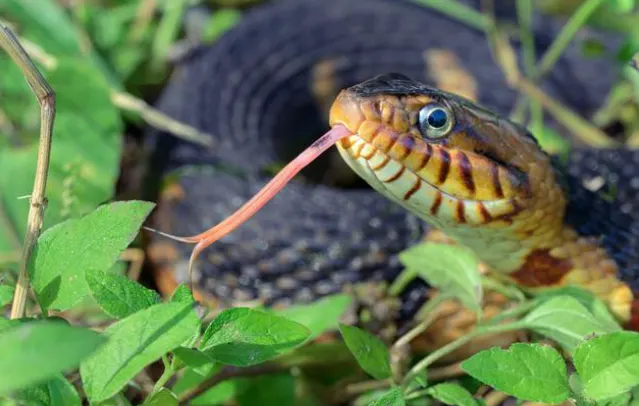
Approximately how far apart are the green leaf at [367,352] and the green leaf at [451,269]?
0.22 m

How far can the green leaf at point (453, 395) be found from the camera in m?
1.39

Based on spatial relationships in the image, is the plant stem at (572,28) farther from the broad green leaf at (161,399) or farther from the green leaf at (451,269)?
the broad green leaf at (161,399)

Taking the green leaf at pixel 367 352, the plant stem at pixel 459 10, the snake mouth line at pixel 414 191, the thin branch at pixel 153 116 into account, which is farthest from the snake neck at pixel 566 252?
the plant stem at pixel 459 10

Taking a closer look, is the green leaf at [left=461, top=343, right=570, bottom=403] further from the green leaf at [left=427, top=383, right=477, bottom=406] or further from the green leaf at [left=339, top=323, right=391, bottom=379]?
the green leaf at [left=339, top=323, right=391, bottom=379]

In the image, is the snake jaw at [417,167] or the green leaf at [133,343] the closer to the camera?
the green leaf at [133,343]

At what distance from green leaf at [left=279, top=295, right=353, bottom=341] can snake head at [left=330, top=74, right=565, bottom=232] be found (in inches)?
12.1

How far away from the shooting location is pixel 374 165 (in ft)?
5.09

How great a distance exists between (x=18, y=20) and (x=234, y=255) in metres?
1.17

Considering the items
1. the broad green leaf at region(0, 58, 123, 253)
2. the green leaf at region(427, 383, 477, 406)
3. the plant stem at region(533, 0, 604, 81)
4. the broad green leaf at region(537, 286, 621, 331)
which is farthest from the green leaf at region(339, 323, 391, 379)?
the plant stem at region(533, 0, 604, 81)

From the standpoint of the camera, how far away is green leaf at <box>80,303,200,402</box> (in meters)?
1.15

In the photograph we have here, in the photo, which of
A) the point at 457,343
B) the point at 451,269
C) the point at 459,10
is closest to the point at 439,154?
the point at 451,269

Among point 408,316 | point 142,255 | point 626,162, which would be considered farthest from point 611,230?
point 142,255

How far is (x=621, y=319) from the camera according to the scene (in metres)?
1.88

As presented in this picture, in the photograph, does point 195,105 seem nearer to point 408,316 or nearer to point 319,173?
point 319,173
